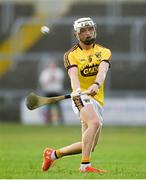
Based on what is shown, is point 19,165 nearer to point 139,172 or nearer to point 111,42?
point 139,172

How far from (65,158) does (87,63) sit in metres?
4.03

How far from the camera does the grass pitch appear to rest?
494 inches

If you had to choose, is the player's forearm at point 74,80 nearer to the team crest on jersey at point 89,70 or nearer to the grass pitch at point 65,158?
the team crest on jersey at point 89,70

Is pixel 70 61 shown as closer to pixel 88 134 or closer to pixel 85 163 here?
pixel 88 134

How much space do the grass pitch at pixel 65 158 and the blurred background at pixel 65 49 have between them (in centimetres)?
211

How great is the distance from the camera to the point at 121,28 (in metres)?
33.3

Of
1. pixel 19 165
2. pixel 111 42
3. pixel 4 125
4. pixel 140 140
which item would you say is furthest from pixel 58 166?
pixel 111 42

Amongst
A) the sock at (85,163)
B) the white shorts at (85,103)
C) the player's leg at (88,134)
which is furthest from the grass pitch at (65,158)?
the white shorts at (85,103)

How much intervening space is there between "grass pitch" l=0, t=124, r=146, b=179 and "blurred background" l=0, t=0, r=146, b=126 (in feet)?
6.93

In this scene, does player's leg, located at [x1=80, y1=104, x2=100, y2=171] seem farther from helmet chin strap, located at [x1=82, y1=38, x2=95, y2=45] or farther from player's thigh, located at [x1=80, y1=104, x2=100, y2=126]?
helmet chin strap, located at [x1=82, y1=38, x2=95, y2=45]

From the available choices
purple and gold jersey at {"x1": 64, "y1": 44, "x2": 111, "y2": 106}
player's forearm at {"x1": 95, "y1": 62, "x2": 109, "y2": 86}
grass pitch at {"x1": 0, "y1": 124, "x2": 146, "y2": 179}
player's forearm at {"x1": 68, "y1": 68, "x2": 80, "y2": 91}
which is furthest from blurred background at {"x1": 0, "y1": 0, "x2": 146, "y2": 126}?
player's forearm at {"x1": 68, "y1": 68, "x2": 80, "y2": 91}

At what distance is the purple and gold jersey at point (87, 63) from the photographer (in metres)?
13.0

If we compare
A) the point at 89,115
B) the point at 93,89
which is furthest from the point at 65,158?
the point at 93,89

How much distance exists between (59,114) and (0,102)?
2369 mm
